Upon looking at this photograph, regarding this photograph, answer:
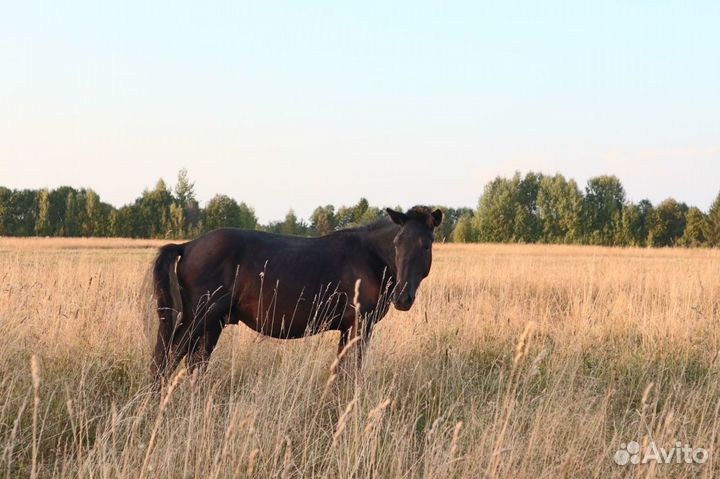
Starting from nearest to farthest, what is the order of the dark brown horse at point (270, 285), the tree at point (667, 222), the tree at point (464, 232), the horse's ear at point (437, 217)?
the dark brown horse at point (270, 285), the horse's ear at point (437, 217), the tree at point (667, 222), the tree at point (464, 232)

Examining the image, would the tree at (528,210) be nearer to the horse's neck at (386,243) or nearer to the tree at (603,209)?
the tree at (603,209)

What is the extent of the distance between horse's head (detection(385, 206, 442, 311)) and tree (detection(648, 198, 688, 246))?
6414cm

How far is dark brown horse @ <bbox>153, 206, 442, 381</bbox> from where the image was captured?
535 centimetres

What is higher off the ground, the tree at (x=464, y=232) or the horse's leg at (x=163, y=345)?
the tree at (x=464, y=232)

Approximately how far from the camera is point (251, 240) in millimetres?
5523

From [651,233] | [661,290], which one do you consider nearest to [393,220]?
[661,290]

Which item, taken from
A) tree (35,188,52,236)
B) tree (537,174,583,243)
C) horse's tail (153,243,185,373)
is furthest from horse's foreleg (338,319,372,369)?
tree (35,188,52,236)

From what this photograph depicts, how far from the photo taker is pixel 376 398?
4.48m

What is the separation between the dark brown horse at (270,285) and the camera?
5352 mm

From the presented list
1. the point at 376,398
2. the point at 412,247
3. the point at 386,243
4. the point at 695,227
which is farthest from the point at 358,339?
the point at 695,227

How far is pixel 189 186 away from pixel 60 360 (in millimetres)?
55266

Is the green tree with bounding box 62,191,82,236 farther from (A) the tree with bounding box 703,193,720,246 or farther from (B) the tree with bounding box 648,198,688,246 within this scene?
(A) the tree with bounding box 703,193,720,246

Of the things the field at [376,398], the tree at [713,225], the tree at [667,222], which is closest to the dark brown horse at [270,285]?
the field at [376,398]

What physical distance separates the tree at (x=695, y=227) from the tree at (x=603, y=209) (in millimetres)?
6685
